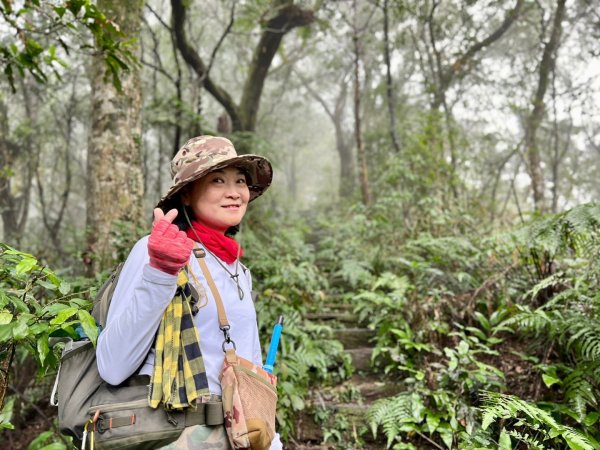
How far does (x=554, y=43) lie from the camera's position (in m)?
9.76

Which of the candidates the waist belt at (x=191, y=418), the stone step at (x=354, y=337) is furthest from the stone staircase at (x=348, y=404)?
the waist belt at (x=191, y=418)

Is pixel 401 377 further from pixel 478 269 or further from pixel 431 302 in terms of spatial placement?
pixel 478 269

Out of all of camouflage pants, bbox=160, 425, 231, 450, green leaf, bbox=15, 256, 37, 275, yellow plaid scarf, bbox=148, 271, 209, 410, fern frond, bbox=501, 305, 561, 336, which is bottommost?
camouflage pants, bbox=160, 425, 231, 450

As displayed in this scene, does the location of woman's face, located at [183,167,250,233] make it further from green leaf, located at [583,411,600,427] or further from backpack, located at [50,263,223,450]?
green leaf, located at [583,411,600,427]

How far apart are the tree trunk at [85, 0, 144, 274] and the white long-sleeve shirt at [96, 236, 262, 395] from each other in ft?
8.97

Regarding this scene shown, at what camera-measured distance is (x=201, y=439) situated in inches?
68.7

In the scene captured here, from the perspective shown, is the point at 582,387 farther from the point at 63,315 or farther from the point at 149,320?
the point at 63,315

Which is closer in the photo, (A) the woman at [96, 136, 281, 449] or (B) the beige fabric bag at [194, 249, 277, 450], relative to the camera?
(A) the woman at [96, 136, 281, 449]

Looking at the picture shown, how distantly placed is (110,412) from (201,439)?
15.5 inches

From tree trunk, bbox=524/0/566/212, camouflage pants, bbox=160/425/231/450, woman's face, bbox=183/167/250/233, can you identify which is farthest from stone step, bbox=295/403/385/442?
tree trunk, bbox=524/0/566/212

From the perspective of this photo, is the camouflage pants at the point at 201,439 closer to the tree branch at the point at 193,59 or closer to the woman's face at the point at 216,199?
the woman's face at the point at 216,199

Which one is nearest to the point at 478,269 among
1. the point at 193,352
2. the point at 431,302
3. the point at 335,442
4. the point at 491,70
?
the point at 431,302

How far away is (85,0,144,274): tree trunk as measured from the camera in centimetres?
450

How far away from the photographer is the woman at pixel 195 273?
1.58 meters
